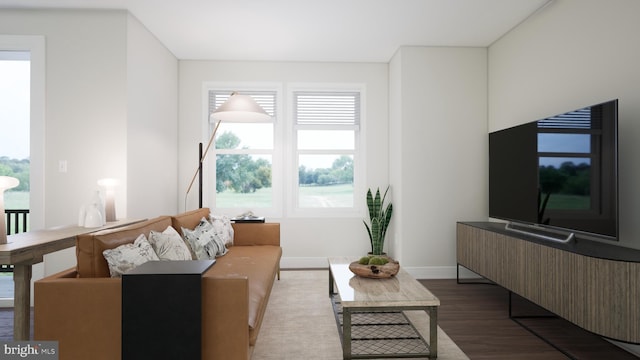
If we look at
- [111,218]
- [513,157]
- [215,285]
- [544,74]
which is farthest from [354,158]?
[215,285]

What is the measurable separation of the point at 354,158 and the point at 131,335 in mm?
3707

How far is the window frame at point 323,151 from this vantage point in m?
4.81

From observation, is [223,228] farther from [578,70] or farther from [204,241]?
[578,70]

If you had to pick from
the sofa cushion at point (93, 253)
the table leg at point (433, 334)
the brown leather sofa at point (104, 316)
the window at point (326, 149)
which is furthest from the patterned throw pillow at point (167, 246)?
the window at point (326, 149)

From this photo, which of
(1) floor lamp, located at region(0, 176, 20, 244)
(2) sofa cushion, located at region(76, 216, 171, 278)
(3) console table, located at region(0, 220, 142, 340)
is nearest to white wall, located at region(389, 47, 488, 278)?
(2) sofa cushion, located at region(76, 216, 171, 278)

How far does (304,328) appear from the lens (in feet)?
8.97

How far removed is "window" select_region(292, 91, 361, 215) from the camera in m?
4.88

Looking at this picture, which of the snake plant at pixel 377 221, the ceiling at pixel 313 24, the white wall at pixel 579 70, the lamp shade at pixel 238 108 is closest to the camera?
the white wall at pixel 579 70

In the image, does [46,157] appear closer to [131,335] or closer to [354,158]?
[131,335]

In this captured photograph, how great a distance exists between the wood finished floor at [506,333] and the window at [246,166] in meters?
2.66

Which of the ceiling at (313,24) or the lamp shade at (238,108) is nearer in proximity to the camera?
the ceiling at (313,24)

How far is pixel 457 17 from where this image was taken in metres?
3.55
